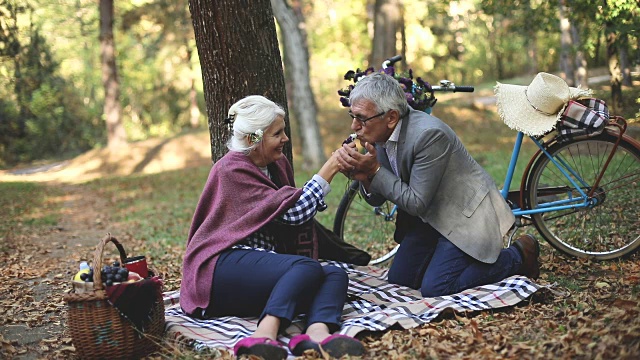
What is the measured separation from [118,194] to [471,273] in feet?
37.3

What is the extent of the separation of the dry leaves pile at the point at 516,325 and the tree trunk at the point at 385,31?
37.7ft

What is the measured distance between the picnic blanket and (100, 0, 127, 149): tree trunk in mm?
16515

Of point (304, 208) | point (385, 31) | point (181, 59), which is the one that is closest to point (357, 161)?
point (304, 208)

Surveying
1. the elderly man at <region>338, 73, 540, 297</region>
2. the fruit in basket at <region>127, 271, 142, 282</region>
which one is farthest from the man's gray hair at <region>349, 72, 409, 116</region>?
the fruit in basket at <region>127, 271, 142, 282</region>

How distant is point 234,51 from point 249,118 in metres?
1.21

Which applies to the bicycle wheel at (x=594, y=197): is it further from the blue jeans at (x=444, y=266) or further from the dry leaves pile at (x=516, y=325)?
the blue jeans at (x=444, y=266)

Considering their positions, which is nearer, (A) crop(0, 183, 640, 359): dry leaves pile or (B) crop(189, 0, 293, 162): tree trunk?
(A) crop(0, 183, 640, 359): dry leaves pile

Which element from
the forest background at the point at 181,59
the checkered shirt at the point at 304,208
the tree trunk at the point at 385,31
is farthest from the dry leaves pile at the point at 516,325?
the tree trunk at the point at 385,31

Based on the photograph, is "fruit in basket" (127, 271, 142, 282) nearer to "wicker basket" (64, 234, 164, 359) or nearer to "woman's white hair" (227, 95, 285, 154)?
"wicker basket" (64, 234, 164, 359)

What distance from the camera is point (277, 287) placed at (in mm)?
3713

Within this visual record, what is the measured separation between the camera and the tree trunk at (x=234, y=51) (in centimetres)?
501

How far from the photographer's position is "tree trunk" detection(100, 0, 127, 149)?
19250 mm

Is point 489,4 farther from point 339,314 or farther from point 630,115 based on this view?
point 339,314

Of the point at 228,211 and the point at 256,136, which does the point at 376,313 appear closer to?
the point at 228,211
